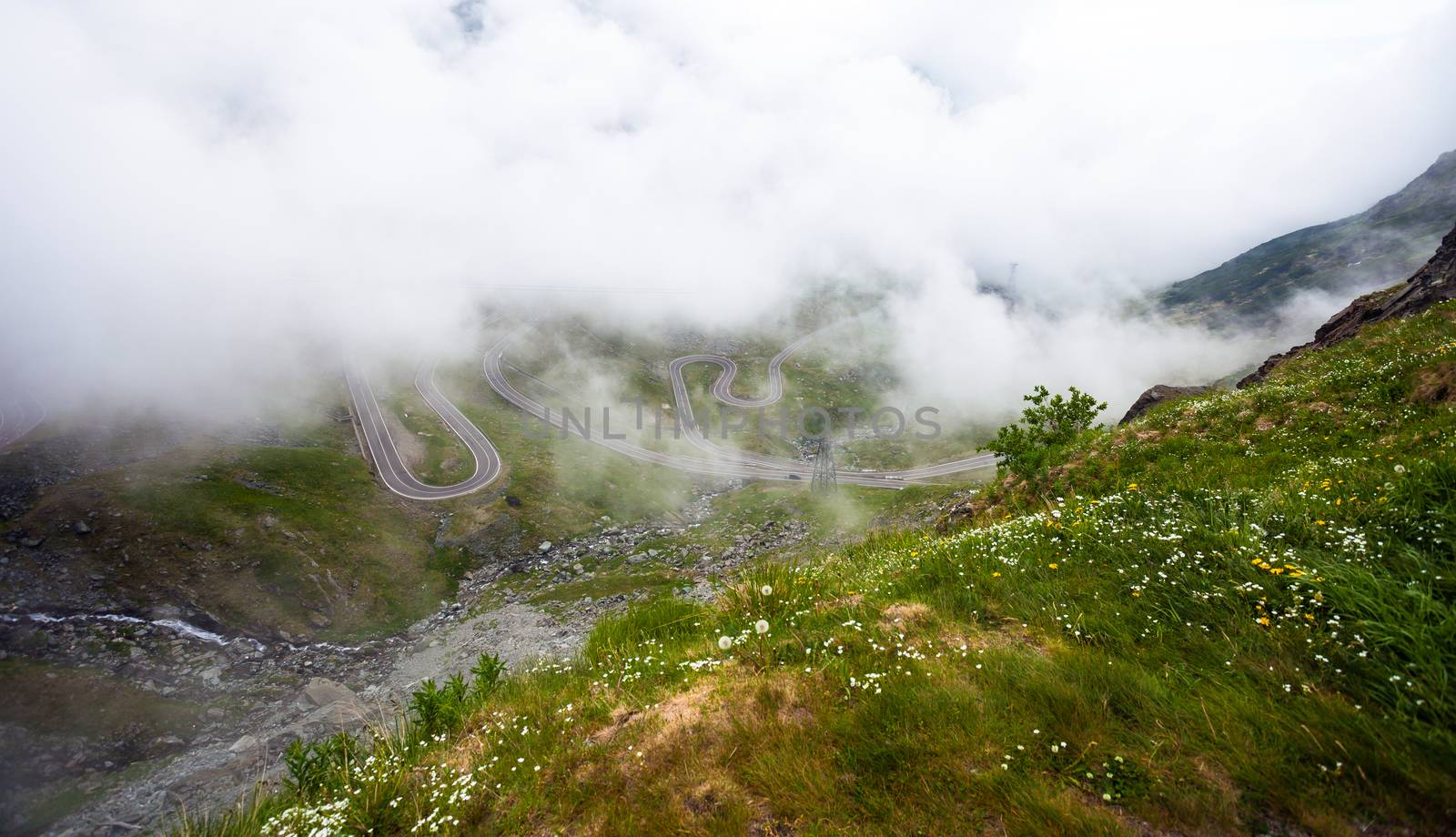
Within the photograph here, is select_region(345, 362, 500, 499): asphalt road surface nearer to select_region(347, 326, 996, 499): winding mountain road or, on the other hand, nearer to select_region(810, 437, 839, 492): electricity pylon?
select_region(347, 326, 996, 499): winding mountain road

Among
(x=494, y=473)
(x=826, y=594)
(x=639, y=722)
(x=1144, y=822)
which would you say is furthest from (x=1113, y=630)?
(x=494, y=473)

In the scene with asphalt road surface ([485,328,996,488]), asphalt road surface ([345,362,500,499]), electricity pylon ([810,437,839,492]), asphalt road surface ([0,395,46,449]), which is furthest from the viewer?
asphalt road surface ([485,328,996,488])

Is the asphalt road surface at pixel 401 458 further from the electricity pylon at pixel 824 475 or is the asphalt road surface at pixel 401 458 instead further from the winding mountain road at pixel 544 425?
the electricity pylon at pixel 824 475

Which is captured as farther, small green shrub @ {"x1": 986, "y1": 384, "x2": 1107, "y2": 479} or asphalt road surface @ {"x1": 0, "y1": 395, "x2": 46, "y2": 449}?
asphalt road surface @ {"x1": 0, "y1": 395, "x2": 46, "y2": 449}

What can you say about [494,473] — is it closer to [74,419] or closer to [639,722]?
[74,419]

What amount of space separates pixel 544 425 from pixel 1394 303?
397 ft

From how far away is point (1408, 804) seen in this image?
335cm

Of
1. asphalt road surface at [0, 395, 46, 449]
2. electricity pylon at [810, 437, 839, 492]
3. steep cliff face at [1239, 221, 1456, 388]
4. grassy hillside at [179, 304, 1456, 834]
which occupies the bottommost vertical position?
grassy hillside at [179, 304, 1456, 834]

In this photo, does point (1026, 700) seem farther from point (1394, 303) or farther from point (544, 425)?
point (544, 425)

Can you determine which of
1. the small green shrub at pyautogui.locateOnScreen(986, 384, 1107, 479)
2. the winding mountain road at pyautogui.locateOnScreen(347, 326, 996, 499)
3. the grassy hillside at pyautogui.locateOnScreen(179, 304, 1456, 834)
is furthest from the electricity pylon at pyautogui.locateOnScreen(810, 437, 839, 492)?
the grassy hillside at pyautogui.locateOnScreen(179, 304, 1456, 834)

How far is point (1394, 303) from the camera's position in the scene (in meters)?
37.1

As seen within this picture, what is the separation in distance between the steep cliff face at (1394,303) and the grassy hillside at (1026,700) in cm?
3344

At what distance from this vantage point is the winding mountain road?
8494cm

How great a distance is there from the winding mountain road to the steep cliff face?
6974 cm
